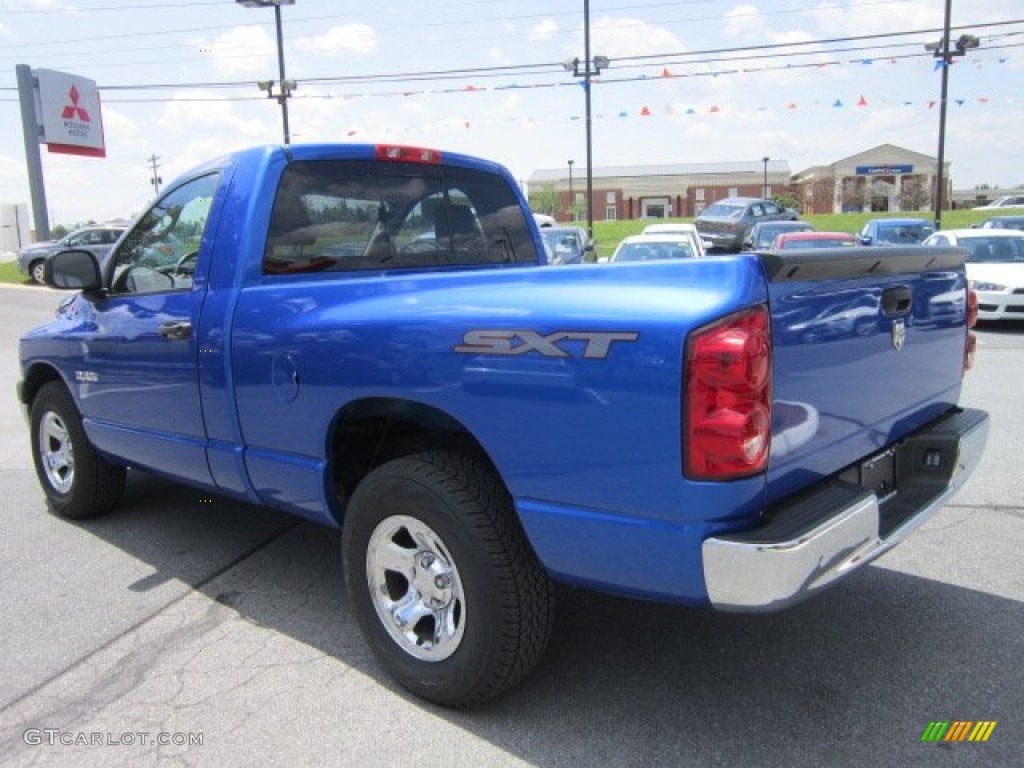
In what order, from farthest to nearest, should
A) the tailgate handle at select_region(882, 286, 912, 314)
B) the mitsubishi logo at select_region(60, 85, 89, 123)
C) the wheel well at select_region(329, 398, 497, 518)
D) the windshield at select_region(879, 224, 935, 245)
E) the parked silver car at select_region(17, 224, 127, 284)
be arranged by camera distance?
1. the mitsubishi logo at select_region(60, 85, 89, 123)
2. the parked silver car at select_region(17, 224, 127, 284)
3. the windshield at select_region(879, 224, 935, 245)
4. the wheel well at select_region(329, 398, 497, 518)
5. the tailgate handle at select_region(882, 286, 912, 314)

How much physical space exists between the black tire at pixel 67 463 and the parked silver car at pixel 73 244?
23.0 metres

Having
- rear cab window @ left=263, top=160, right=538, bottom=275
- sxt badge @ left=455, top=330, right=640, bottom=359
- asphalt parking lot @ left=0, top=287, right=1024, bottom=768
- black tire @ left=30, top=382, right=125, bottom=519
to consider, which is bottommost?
asphalt parking lot @ left=0, top=287, right=1024, bottom=768

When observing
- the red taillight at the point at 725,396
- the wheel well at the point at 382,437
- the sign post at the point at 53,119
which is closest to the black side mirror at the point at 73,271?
the wheel well at the point at 382,437

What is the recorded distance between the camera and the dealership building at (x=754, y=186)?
3233 inches

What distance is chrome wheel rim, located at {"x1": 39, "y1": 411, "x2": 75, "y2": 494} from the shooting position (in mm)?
5004

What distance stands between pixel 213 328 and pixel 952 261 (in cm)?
301

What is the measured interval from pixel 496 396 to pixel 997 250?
14336mm

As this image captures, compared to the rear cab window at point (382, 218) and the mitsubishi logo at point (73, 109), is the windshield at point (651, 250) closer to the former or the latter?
the rear cab window at point (382, 218)

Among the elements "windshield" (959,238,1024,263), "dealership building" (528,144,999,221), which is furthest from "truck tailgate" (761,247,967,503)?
"dealership building" (528,144,999,221)

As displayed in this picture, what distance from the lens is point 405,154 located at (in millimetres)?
3990

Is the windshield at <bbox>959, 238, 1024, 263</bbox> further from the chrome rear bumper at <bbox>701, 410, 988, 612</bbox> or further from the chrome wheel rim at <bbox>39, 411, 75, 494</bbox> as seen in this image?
the chrome wheel rim at <bbox>39, 411, 75, 494</bbox>

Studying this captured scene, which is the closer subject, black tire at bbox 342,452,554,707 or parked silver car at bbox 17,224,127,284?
black tire at bbox 342,452,554,707

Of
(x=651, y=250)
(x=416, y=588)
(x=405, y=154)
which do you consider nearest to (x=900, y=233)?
(x=651, y=250)

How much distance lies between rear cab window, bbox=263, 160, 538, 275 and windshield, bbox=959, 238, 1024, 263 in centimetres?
1221
